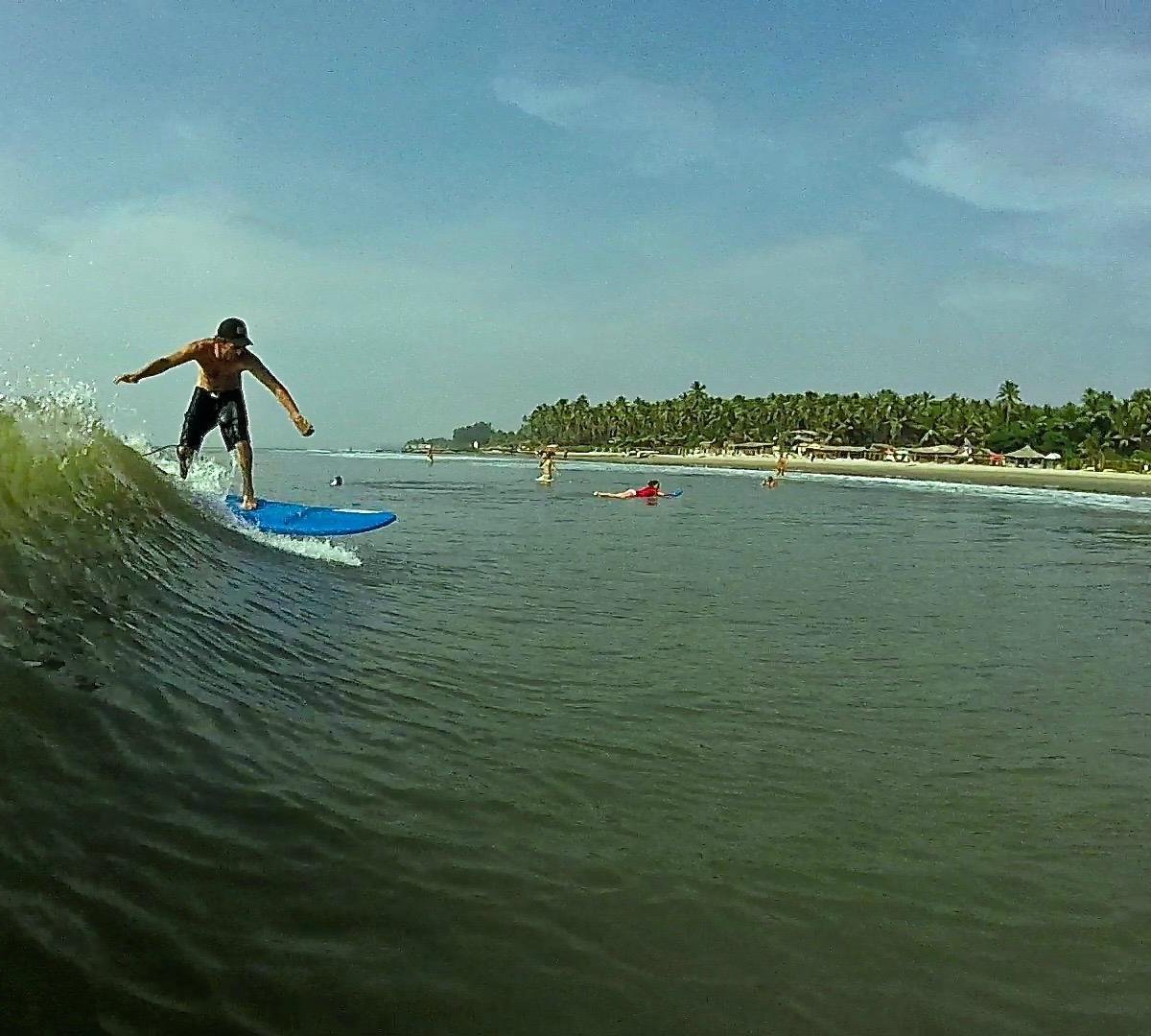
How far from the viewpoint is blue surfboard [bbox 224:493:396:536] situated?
15.9 meters

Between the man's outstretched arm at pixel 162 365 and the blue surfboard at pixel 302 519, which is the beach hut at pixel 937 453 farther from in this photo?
the man's outstretched arm at pixel 162 365

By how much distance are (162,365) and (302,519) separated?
610cm

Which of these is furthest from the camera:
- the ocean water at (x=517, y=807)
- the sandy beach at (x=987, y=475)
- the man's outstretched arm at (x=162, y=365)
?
the sandy beach at (x=987, y=475)

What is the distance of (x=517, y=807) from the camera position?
18.6 ft

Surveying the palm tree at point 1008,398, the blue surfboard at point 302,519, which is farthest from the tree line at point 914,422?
the blue surfboard at point 302,519

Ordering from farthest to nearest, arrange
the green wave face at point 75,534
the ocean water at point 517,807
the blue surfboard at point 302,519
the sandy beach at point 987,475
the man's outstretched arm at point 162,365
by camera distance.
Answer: the sandy beach at point 987,475, the blue surfboard at point 302,519, the man's outstretched arm at point 162,365, the green wave face at point 75,534, the ocean water at point 517,807

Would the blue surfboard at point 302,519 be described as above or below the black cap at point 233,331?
below

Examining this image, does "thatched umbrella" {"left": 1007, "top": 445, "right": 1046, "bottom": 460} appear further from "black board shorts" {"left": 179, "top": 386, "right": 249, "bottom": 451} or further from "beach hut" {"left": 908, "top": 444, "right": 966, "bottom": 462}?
"black board shorts" {"left": 179, "top": 386, "right": 249, "bottom": 451}

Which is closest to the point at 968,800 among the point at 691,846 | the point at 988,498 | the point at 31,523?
the point at 691,846

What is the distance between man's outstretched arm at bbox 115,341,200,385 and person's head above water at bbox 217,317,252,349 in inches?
13.3

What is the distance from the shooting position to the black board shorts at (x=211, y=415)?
39.1 feet

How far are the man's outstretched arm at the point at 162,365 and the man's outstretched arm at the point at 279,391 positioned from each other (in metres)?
0.67

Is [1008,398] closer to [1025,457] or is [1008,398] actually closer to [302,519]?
[1025,457]

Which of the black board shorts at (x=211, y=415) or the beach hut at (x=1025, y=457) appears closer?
the black board shorts at (x=211, y=415)
